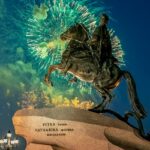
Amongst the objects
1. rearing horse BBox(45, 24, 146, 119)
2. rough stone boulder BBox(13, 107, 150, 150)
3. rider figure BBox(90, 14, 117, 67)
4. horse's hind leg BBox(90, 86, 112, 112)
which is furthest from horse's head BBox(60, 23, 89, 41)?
rough stone boulder BBox(13, 107, 150, 150)

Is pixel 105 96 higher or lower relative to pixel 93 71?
lower

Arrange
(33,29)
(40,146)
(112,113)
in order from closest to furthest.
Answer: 1. (40,146)
2. (112,113)
3. (33,29)

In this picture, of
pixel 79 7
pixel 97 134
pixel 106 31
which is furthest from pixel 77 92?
pixel 97 134

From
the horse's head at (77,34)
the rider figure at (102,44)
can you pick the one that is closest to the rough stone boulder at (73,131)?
the rider figure at (102,44)

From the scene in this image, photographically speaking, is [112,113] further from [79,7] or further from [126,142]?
[79,7]

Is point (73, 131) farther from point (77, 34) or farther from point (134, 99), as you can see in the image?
point (77, 34)

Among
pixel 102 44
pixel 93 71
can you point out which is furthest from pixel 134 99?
pixel 102 44
